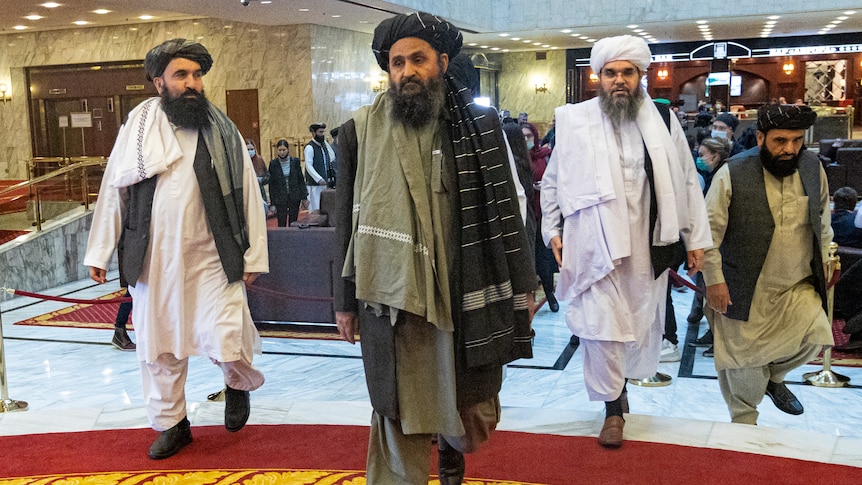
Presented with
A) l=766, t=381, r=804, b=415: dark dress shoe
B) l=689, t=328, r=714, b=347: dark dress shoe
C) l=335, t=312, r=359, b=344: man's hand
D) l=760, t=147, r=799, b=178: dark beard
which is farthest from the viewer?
l=689, t=328, r=714, b=347: dark dress shoe

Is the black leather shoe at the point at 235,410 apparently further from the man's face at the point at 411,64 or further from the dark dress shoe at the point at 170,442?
the man's face at the point at 411,64

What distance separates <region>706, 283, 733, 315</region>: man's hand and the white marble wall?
23.1 meters

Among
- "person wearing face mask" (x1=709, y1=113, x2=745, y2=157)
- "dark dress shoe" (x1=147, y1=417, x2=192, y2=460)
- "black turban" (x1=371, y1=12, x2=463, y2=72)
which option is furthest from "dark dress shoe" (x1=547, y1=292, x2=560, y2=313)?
"black turban" (x1=371, y1=12, x2=463, y2=72)

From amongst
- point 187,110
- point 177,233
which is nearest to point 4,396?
point 177,233

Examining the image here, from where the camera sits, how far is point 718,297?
378cm

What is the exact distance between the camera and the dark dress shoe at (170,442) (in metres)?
3.55

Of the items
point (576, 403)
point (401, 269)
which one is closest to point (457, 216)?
point (401, 269)

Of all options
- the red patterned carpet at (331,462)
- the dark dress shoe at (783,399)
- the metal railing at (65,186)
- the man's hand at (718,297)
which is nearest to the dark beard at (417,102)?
the red patterned carpet at (331,462)

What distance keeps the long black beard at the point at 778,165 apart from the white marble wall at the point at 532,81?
22991 millimetres

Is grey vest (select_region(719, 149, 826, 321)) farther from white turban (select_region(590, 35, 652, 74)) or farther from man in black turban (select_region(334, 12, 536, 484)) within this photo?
man in black turban (select_region(334, 12, 536, 484))

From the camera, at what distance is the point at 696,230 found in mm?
3578

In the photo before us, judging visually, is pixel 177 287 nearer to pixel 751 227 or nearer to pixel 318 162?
pixel 751 227

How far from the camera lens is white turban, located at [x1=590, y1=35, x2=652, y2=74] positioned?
3.58 metres

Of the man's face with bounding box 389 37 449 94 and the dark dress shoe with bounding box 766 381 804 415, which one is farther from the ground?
the man's face with bounding box 389 37 449 94
